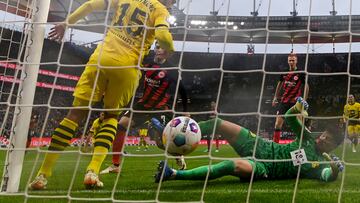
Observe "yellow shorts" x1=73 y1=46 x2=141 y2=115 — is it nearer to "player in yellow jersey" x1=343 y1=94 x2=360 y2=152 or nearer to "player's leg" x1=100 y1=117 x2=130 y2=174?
"player's leg" x1=100 y1=117 x2=130 y2=174

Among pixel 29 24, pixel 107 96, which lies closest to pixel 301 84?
pixel 107 96

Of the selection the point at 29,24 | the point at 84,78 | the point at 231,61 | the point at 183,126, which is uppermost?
the point at 231,61

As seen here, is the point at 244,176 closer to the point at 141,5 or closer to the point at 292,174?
the point at 292,174

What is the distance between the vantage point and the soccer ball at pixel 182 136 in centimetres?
331

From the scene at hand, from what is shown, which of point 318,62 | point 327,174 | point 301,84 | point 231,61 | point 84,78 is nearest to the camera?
point 84,78

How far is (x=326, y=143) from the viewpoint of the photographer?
3660 mm

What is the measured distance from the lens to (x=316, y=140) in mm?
3756

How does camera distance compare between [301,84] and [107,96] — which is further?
[301,84]

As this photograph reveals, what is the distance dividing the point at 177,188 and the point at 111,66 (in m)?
1.10

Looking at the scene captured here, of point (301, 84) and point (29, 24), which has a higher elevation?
point (301, 84)

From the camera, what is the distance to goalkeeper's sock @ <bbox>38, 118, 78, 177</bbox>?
10.4ft

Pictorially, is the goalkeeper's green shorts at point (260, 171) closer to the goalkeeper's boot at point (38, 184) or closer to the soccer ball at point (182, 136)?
the soccer ball at point (182, 136)

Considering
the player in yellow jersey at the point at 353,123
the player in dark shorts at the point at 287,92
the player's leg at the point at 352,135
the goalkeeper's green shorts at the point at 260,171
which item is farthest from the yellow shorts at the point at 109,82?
the player's leg at the point at 352,135

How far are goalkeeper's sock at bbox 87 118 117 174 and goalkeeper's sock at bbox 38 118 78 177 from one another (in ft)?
0.72
